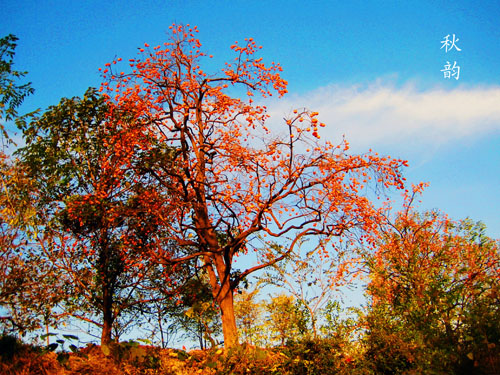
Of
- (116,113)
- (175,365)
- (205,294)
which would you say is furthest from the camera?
(205,294)

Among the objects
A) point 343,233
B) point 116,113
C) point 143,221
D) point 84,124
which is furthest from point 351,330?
point 84,124

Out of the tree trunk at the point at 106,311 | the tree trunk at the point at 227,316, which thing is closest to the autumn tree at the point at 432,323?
the tree trunk at the point at 227,316

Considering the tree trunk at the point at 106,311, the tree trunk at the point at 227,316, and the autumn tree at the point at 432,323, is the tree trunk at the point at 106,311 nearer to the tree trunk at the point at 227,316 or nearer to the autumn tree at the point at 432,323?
the tree trunk at the point at 227,316

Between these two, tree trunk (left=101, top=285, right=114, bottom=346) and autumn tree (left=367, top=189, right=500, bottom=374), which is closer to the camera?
autumn tree (left=367, top=189, right=500, bottom=374)

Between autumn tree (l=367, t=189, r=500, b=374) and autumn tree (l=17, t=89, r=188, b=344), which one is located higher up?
autumn tree (l=17, t=89, r=188, b=344)

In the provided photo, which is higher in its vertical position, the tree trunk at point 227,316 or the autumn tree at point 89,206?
the autumn tree at point 89,206

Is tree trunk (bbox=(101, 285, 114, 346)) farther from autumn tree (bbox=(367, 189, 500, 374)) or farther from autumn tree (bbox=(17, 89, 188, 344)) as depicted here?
autumn tree (bbox=(367, 189, 500, 374))

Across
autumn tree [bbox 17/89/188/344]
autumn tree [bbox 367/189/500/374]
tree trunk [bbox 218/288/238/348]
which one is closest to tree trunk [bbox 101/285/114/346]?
autumn tree [bbox 17/89/188/344]

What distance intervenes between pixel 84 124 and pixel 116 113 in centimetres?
184

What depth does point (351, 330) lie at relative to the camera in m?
9.98

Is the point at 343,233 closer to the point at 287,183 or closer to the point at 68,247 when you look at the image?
the point at 287,183

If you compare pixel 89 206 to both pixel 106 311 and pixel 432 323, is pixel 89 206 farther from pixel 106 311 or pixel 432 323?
pixel 432 323

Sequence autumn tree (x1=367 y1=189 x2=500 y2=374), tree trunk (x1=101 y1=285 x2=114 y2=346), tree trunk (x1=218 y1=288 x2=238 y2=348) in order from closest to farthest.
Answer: autumn tree (x1=367 y1=189 x2=500 y2=374) → tree trunk (x1=218 y1=288 x2=238 y2=348) → tree trunk (x1=101 y1=285 x2=114 y2=346)

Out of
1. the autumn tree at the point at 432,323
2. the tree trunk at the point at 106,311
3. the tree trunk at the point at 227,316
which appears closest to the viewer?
the autumn tree at the point at 432,323
